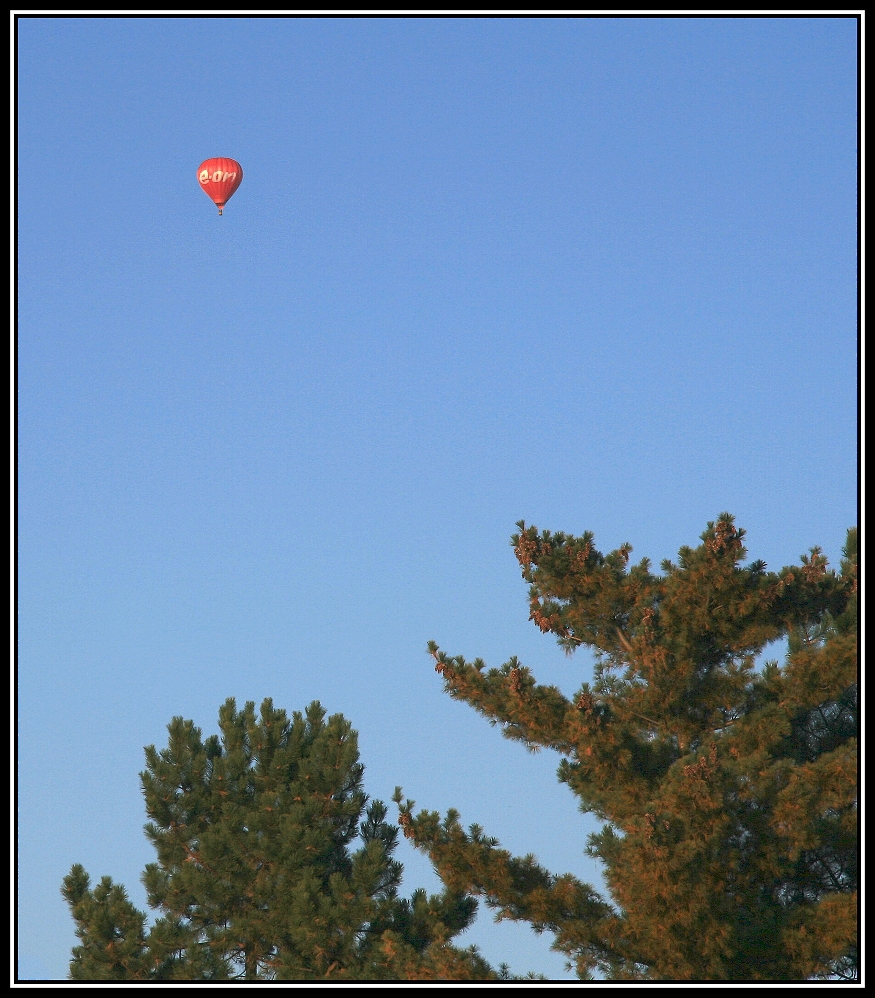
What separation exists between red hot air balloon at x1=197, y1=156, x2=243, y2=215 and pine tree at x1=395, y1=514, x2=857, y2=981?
1932 cm

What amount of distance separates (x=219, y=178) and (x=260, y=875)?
2099cm

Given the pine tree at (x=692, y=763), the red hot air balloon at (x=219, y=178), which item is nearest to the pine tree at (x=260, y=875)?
Answer: the pine tree at (x=692, y=763)

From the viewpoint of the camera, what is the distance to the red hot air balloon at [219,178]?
134ft

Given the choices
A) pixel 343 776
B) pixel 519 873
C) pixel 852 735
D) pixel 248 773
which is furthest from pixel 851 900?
pixel 248 773

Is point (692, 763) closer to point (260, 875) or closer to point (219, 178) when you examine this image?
point (260, 875)

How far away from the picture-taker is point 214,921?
25.7m

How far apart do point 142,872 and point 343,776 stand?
3.59m

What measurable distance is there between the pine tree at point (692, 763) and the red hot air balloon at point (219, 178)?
19.3 m

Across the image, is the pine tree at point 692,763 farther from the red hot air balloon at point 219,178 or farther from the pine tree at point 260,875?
the red hot air balloon at point 219,178

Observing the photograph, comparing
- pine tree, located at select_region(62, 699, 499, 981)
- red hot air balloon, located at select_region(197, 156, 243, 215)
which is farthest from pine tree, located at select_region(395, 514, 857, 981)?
red hot air balloon, located at select_region(197, 156, 243, 215)

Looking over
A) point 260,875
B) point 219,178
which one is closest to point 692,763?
point 260,875

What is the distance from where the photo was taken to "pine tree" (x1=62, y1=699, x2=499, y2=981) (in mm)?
24141
